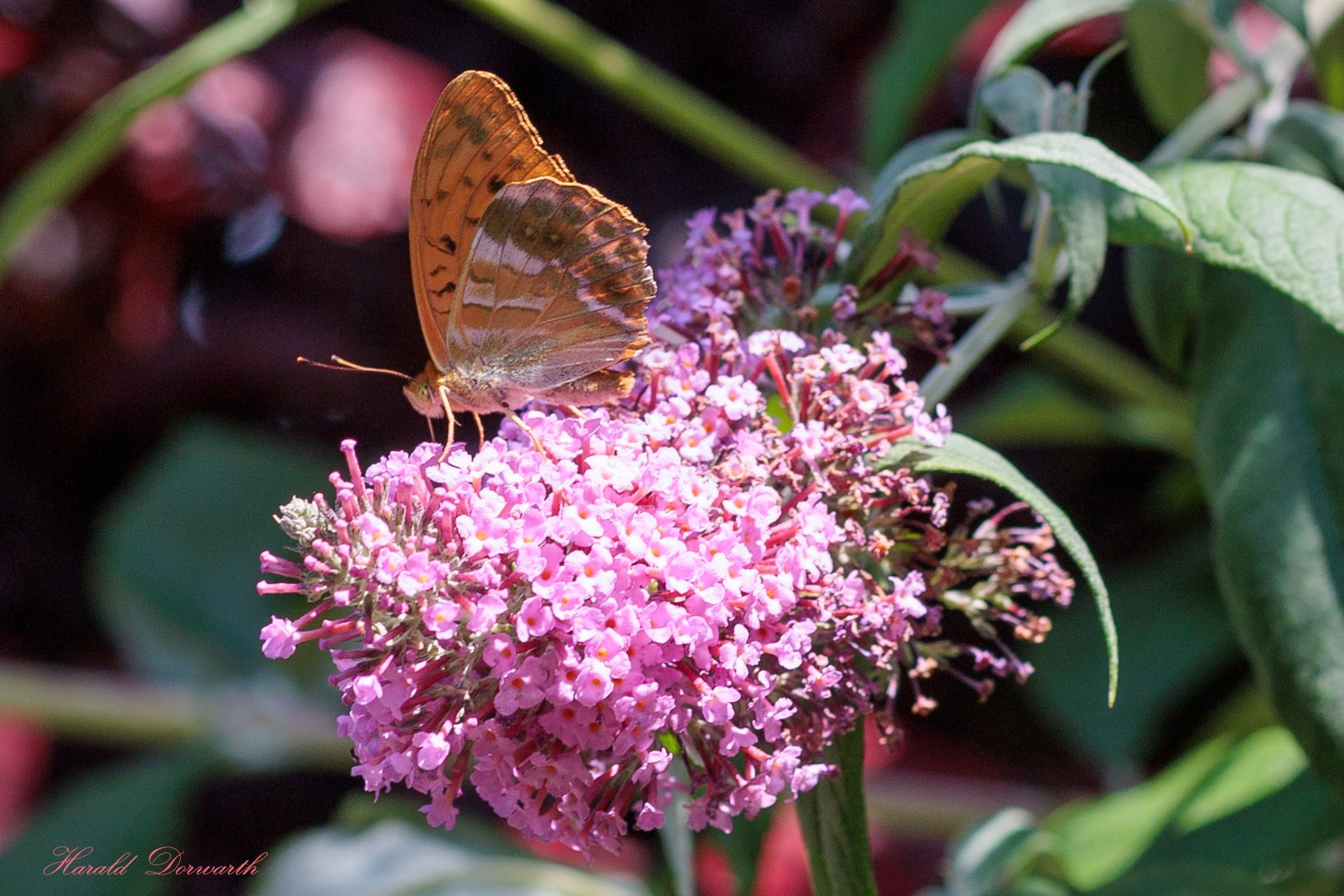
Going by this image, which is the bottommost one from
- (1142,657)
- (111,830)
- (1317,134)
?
(111,830)

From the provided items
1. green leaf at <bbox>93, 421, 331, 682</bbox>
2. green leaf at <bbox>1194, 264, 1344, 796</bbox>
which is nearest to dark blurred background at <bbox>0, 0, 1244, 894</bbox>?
green leaf at <bbox>93, 421, 331, 682</bbox>

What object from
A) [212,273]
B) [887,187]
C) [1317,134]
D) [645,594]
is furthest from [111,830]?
[1317,134]

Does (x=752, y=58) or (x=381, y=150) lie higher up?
(x=752, y=58)

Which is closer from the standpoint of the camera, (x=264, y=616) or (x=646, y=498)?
(x=646, y=498)

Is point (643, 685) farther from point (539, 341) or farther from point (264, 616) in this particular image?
point (264, 616)

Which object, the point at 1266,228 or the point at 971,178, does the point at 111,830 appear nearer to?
the point at 971,178

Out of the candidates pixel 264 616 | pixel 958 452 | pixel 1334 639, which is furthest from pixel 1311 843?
pixel 264 616

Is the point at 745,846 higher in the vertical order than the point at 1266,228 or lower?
lower

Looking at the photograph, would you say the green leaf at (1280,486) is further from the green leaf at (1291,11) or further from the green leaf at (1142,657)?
the green leaf at (1142,657)
